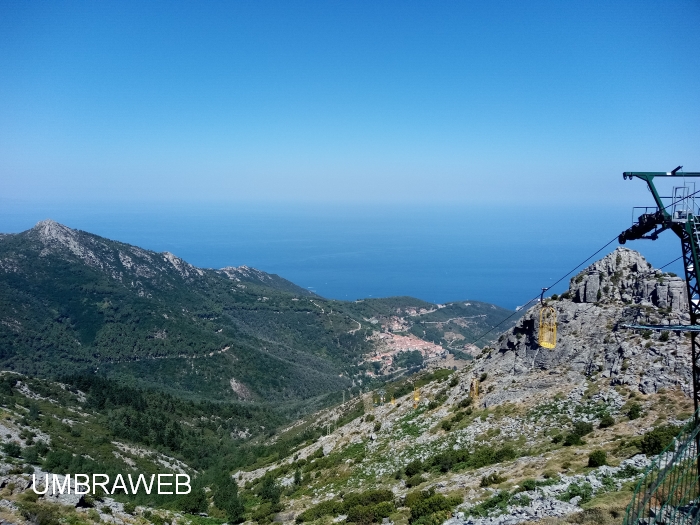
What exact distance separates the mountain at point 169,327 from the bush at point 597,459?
10081cm

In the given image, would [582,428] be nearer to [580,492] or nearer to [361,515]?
[580,492]

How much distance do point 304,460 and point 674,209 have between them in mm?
33781

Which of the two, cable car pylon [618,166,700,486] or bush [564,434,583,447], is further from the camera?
bush [564,434,583,447]

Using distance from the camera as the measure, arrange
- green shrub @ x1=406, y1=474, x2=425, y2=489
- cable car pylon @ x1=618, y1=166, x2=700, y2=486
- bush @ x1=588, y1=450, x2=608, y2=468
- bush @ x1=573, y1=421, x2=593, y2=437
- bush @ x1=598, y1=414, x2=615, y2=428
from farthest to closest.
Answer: green shrub @ x1=406, y1=474, x2=425, y2=489 → bush @ x1=573, y1=421, x2=593, y2=437 → bush @ x1=598, y1=414, x2=615, y2=428 → bush @ x1=588, y1=450, x2=608, y2=468 → cable car pylon @ x1=618, y1=166, x2=700, y2=486

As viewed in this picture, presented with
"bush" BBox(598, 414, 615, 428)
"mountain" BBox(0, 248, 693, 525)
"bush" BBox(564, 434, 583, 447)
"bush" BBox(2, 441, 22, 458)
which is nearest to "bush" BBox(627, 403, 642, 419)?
"mountain" BBox(0, 248, 693, 525)

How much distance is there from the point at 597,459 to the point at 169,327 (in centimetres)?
13395

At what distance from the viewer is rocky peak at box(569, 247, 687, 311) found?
27328 mm

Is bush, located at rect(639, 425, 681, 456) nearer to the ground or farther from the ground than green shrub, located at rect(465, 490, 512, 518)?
farther from the ground

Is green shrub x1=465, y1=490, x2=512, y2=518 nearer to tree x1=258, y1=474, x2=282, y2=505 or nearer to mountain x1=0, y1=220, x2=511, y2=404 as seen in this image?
tree x1=258, y1=474, x2=282, y2=505

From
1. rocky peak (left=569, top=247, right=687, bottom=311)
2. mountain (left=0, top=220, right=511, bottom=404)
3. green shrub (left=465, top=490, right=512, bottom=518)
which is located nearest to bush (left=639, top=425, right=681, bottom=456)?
green shrub (left=465, top=490, right=512, bottom=518)

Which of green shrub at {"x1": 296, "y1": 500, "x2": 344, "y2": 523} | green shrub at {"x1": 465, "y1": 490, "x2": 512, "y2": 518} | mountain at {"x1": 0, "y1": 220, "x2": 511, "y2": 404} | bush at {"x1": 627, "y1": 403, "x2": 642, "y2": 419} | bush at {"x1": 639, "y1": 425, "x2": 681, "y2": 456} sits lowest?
mountain at {"x1": 0, "y1": 220, "x2": 511, "y2": 404}

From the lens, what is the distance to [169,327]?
135 metres

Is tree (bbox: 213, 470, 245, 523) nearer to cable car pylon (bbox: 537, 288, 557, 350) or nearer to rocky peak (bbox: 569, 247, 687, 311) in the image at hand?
cable car pylon (bbox: 537, 288, 557, 350)

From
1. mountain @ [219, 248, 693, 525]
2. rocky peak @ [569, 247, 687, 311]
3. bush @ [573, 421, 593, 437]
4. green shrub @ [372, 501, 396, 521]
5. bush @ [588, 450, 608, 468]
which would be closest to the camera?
mountain @ [219, 248, 693, 525]
